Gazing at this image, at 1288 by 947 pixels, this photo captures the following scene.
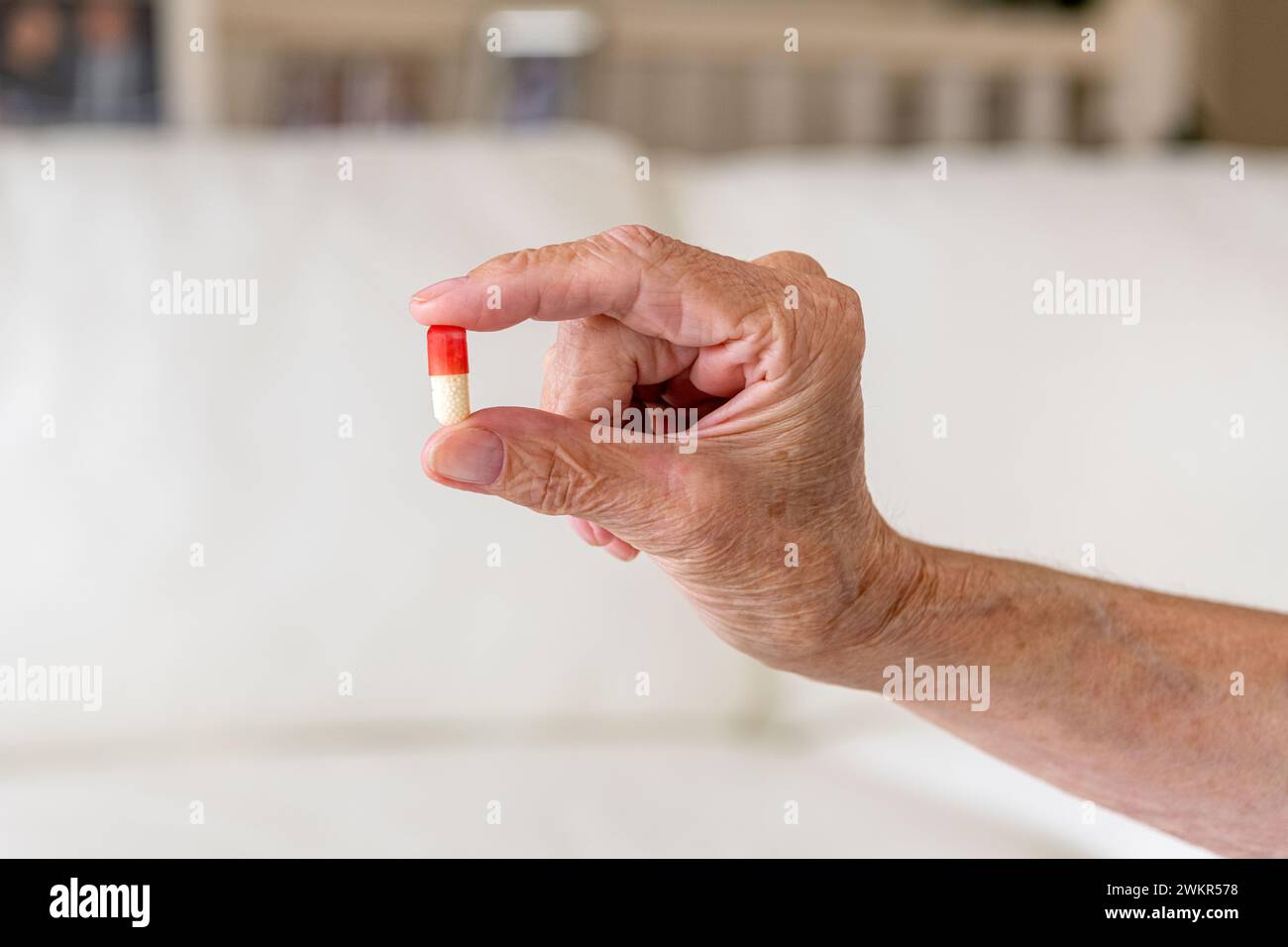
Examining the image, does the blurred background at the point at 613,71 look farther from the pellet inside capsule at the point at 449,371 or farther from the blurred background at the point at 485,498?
the pellet inside capsule at the point at 449,371

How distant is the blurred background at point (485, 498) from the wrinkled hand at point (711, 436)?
0.35 m

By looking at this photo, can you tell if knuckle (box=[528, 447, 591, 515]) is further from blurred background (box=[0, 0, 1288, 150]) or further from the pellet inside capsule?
blurred background (box=[0, 0, 1288, 150])

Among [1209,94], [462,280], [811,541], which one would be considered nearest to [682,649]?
[811,541]

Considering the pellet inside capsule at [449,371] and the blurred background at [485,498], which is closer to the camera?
the pellet inside capsule at [449,371]

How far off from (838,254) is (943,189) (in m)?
0.12

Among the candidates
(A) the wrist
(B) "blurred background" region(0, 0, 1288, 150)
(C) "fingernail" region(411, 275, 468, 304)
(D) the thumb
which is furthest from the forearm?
(B) "blurred background" region(0, 0, 1288, 150)

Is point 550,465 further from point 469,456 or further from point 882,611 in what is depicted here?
point 882,611

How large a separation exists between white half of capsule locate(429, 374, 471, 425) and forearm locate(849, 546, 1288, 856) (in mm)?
257

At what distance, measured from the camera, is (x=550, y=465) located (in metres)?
0.59

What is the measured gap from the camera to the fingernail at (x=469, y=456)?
57cm

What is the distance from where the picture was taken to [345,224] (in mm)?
1206

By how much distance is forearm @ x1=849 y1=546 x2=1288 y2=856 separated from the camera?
2.37 feet

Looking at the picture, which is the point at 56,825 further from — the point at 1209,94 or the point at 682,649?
the point at 1209,94

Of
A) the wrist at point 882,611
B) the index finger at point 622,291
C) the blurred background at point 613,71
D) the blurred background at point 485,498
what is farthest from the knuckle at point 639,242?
the blurred background at point 613,71
